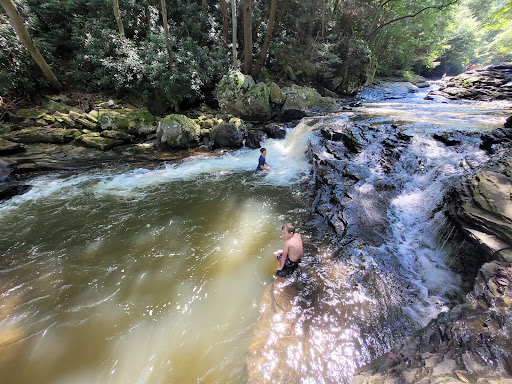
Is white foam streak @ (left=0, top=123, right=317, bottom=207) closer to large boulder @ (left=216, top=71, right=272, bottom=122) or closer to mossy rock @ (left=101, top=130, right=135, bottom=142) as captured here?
mossy rock @ (left=101, top=130, right=135, bottom=142)

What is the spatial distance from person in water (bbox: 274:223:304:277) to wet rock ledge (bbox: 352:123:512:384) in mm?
1534

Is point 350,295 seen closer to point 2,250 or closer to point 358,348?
point 358,348

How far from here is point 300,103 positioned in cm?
1209

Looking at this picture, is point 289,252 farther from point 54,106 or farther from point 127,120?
point 54,106

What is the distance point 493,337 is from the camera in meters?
1.75

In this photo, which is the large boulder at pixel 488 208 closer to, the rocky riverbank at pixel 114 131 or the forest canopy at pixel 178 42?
the rocky riverbank at pixel 114 131

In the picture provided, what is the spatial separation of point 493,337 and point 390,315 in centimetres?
113

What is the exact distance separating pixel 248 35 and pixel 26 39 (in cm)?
895

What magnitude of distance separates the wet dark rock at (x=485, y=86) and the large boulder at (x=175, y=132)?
16846 mm

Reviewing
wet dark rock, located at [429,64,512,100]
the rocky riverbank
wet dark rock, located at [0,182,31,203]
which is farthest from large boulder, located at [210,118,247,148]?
wet dark rock, located at [429,64,512,100]

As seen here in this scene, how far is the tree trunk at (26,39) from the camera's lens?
7.27 meters

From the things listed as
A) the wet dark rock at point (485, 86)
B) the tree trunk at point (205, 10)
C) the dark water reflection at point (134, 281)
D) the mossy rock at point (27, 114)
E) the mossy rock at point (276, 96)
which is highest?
the tree trunk at point (205, 10)

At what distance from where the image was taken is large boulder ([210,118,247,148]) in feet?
30.9

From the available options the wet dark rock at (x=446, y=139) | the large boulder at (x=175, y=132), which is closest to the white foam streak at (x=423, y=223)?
the wet dark rock at (x=446, y=139)
